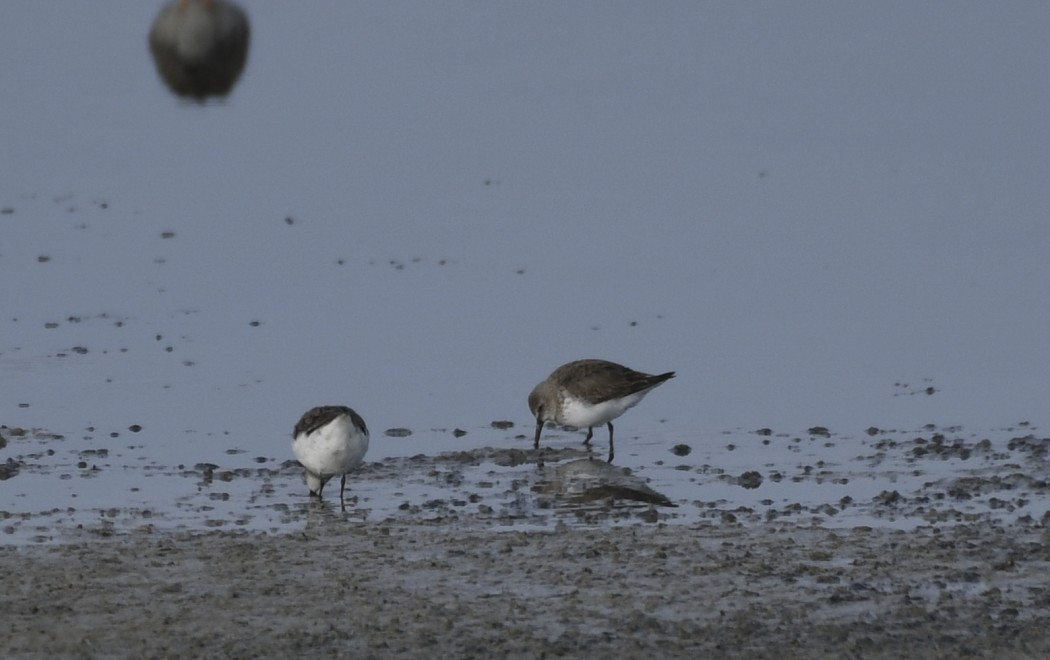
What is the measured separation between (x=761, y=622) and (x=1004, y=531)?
2.86m

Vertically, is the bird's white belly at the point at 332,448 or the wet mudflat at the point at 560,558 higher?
the bird's white belly at the point at 332,448

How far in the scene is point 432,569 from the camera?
1316 cm

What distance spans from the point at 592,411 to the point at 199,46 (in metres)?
20.9

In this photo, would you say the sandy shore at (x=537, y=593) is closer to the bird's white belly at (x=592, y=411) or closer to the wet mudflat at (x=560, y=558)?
the wet mudflat at (x=560, y=558)

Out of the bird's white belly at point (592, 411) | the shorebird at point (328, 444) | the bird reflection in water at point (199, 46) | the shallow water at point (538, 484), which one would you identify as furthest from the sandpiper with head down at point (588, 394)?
the bird reflection in water at point (199, 46)

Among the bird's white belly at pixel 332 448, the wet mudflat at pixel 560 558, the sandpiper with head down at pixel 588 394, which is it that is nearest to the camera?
the wet mudflat at pixel 560 558

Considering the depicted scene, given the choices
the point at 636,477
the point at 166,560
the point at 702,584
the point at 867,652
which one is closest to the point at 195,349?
the point at 636,477

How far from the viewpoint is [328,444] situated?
1566cm

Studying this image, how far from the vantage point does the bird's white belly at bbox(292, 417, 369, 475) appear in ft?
51.5

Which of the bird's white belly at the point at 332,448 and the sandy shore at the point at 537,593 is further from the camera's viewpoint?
the bird's white belly at the point at 332,448

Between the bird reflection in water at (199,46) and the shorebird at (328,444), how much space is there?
1906cm

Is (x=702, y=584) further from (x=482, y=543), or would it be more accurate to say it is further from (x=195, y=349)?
(x=195, y=349)

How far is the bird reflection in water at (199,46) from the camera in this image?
1377 inches

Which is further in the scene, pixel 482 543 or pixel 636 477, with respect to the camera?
pixel 636 477
